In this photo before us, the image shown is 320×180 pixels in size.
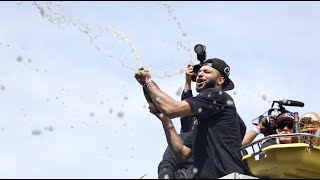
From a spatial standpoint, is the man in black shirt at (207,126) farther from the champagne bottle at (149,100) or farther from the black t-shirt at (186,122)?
the black t-shirt at (186,122)

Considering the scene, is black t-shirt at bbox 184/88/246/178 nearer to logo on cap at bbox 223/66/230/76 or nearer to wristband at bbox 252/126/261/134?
logo on cap at bbox 223/66/230/76

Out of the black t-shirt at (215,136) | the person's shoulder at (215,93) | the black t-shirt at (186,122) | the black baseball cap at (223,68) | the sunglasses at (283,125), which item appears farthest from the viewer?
the black t-shirt at (186,122)

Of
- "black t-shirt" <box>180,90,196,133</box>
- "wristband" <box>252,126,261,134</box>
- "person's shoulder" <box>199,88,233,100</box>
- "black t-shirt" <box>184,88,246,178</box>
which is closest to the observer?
"black t-shirt" <box>184,88,246,178</box>

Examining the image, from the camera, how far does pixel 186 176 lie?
823cm

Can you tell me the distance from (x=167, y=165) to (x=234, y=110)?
1.32m

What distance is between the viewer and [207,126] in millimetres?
8062

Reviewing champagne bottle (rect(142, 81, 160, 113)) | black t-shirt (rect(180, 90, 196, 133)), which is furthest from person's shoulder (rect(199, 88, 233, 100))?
black t-shirt (rect(180, 90, 196, 133))

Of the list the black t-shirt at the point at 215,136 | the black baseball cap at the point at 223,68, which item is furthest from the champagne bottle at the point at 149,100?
the black baseball cap at the point at 223,68

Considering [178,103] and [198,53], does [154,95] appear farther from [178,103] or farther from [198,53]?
[198,53]

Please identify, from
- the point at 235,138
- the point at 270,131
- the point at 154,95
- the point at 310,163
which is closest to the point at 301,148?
the point at 310,163

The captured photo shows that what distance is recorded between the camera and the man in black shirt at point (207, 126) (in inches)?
307


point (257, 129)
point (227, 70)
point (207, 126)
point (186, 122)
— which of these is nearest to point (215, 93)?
point (207, 126)

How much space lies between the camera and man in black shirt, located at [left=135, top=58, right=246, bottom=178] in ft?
25.6

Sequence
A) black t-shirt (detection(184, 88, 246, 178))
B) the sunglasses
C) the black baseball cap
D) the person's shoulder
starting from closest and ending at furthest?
black t-shirt (detection(184, 88, 246, 178))
the person's shoulder
the sunglasses
the black baseball cap
